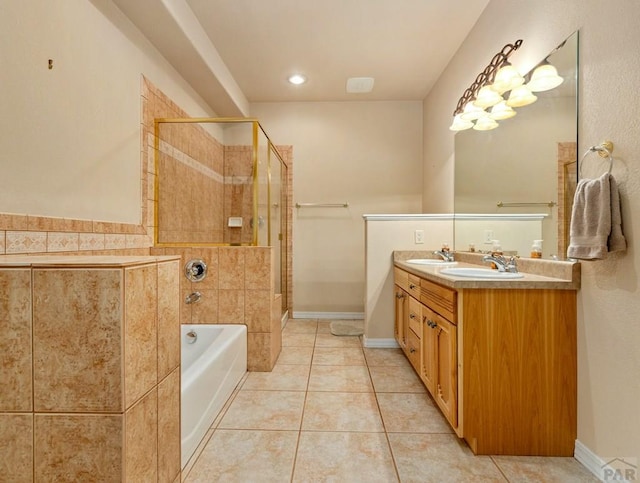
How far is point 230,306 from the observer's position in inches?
94.8

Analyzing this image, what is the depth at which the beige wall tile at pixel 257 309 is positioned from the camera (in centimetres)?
241

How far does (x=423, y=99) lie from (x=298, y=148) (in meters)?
1.57

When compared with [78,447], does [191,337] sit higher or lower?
lower

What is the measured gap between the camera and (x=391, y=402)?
1.96 metres

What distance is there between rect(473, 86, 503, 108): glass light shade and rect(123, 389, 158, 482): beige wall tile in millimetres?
2395

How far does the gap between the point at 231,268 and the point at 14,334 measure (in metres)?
1.61

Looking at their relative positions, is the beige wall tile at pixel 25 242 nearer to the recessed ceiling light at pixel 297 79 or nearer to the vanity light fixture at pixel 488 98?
the vanity light fixture at pixel 488 98

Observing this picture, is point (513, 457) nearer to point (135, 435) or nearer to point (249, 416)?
point (249, 416)

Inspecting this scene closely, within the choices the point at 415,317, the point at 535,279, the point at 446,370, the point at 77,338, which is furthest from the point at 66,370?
the point at 415,317

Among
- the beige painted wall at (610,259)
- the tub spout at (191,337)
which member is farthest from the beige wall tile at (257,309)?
the beige painted wall at (610,259)

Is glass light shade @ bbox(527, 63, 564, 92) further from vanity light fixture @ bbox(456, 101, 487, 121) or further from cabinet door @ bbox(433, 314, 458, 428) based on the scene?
cabinet door @ bbox(433, 314, 458, 428)

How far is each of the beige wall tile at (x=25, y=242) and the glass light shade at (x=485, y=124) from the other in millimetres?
2624

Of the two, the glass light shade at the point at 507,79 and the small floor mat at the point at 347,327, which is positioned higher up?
the glass light shade at the point at 507,79

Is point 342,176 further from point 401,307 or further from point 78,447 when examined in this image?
point 78,447
